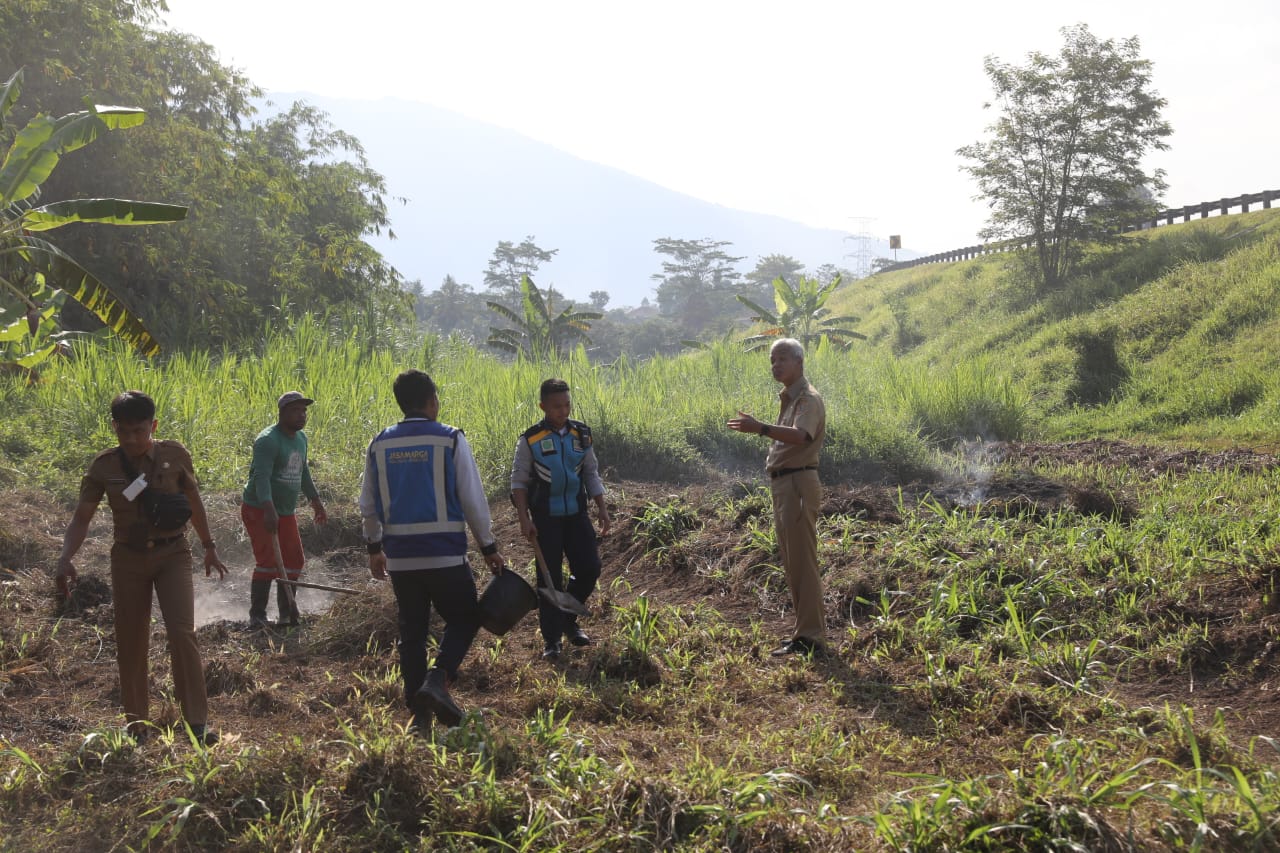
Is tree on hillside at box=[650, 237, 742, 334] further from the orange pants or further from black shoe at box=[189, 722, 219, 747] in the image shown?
black shoe at box=[189, 722, 219, 747]

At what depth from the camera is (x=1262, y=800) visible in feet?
11.0

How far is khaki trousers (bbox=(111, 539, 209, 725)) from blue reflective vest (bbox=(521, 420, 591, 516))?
6.33 ft

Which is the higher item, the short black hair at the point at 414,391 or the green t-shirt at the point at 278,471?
the short black hair at the point at 414,391

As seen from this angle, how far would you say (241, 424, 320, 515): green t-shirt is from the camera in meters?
6.55

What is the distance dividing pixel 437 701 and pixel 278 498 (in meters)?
3.02

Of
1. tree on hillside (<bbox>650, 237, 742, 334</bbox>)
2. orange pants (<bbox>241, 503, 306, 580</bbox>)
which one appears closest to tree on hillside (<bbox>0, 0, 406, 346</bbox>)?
orange pants (<bbox>241, 503, 306, 580</bbox>)

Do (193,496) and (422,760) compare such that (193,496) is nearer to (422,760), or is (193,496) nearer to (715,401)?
(422,760)

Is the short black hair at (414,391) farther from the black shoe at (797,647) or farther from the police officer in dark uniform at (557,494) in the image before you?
the black shoe at (797,647)

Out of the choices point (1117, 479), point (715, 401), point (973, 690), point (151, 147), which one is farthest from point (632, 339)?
point (973, 690)

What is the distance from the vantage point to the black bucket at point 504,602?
470 centimetres

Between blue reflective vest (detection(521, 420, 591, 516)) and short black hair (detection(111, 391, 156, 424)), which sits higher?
short black hair (detection(111, 391, 156, 424))

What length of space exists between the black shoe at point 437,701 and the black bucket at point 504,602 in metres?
0.37

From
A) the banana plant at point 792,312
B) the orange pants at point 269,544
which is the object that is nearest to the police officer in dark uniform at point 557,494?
the orange pants at point 269,544

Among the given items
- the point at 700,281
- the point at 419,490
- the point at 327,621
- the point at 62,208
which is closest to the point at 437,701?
the point at 419,490
